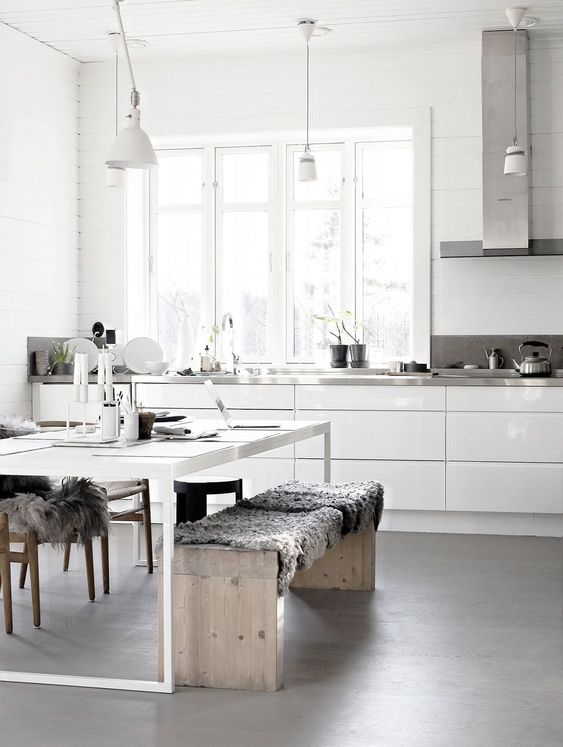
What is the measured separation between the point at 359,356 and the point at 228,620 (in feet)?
12.1

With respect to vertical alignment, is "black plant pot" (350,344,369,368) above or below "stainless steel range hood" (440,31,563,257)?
below

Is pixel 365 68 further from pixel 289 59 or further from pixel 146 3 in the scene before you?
pixel 146 3

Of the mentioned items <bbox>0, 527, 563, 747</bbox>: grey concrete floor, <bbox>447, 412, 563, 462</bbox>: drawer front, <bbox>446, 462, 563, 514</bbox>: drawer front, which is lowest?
<bbox>0, 527, 563, 747</bbox>: grey concrete floor

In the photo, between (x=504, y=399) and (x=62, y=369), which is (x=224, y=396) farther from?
(x=504, y=399)

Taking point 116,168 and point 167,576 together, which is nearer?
point 167,576

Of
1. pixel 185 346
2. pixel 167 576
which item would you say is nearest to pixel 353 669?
pixel 167 576

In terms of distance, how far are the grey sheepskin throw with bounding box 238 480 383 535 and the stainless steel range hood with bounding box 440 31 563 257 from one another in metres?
2.23

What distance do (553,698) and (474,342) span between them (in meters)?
3.76

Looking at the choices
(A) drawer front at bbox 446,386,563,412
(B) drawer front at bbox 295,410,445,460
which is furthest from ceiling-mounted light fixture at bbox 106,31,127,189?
(A) drawer front at bbox 446,386,563,412

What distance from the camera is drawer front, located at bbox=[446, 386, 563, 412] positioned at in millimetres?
5832

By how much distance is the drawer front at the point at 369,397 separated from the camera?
5.98 meters

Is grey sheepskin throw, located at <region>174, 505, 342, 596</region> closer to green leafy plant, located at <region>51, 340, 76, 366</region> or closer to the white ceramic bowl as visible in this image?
the white ceramic bowl

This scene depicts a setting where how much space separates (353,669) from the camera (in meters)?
3.40

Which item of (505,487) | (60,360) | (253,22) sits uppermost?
(253,22)
